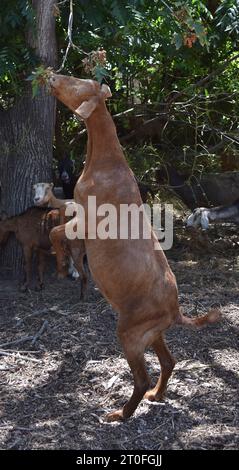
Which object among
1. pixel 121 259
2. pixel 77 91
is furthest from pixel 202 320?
pixel 77 91

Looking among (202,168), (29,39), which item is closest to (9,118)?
(29,39)

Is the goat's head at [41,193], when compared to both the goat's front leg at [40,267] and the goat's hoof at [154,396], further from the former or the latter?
the goat's hoof at [154,396]

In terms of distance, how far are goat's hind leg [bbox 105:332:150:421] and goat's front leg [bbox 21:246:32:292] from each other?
3.55m

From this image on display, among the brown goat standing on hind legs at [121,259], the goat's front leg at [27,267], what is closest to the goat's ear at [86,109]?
the brown goat standing on hind legs at [121,259]

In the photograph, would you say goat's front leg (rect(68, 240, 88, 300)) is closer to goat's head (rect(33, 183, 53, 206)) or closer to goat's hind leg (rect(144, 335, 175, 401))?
goat's head (rect(33, 183, 53, 206))

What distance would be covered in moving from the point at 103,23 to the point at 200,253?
146 inches

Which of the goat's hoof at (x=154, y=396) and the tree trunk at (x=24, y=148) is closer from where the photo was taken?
the goat's hoof at (x=154, y=396)

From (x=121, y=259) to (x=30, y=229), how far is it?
363cm

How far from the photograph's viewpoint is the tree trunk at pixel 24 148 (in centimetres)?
806

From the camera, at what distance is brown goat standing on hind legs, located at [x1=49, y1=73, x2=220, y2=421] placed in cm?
481

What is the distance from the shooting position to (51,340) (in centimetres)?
659

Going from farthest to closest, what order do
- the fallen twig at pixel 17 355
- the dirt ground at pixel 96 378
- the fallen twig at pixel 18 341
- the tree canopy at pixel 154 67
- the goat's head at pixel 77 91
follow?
the tree canopy at pixel 154 67 < the fallen twig at pixel 18 341 < the fallen twig at pixel 17 355 < the goat's head at pixel 77 91 < the dirt ground at pixel 96 378

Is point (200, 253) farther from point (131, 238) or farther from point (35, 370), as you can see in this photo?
point (131, 238)

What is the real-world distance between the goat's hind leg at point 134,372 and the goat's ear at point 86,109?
4.92 ft
